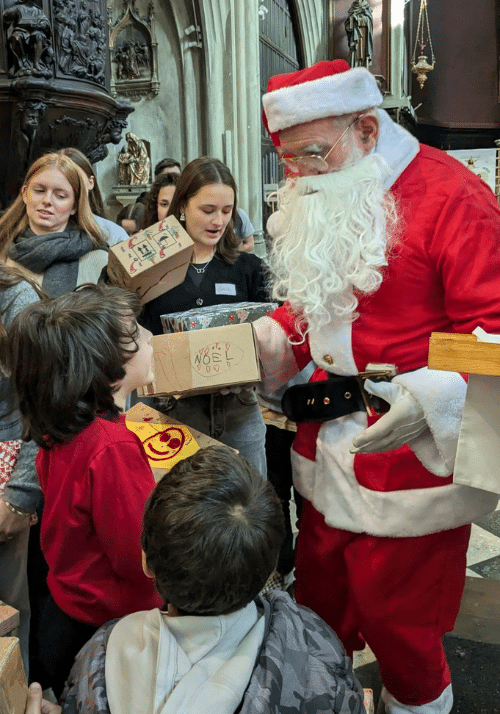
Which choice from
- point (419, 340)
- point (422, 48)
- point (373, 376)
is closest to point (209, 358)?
point (373, 376)

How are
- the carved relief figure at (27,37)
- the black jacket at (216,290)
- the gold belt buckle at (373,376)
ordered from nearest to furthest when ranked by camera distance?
1. the gold belt buckle at (373,376)
2. the black jacket at (216,290)
3. the carved relief figure at (27,37)

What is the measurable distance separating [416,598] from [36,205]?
6.12 feet

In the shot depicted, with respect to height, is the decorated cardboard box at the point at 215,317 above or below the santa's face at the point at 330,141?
below

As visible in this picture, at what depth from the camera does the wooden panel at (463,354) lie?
1.15 m

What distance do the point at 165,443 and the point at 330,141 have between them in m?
0.88

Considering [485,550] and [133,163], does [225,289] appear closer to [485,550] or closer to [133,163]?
[485,550]

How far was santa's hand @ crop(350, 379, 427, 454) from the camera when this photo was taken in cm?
144

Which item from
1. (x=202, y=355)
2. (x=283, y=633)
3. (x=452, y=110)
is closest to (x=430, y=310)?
(x=202, y=355)

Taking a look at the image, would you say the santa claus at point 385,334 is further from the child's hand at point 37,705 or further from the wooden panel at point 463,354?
the child's hand at point 37,705

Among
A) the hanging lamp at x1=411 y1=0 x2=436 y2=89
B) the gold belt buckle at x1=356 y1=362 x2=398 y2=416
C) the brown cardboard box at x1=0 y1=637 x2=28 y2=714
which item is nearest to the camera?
the brown cardboard box at x1=0 y1=637 x2=28 y2=714

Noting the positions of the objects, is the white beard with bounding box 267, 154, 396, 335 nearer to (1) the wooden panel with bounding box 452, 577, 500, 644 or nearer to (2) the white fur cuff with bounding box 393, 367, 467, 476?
(2) the white fur cuff with bounding box 393, 367, 467, 476

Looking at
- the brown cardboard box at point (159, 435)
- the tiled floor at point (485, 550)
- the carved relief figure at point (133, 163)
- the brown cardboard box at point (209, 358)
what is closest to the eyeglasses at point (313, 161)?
the brown cardboard box at point (209, 358)

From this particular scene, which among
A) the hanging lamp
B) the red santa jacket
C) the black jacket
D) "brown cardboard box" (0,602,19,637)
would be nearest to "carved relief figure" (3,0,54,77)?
the black jacket

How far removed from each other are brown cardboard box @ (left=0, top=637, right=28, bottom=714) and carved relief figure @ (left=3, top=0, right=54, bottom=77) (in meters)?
2.80
